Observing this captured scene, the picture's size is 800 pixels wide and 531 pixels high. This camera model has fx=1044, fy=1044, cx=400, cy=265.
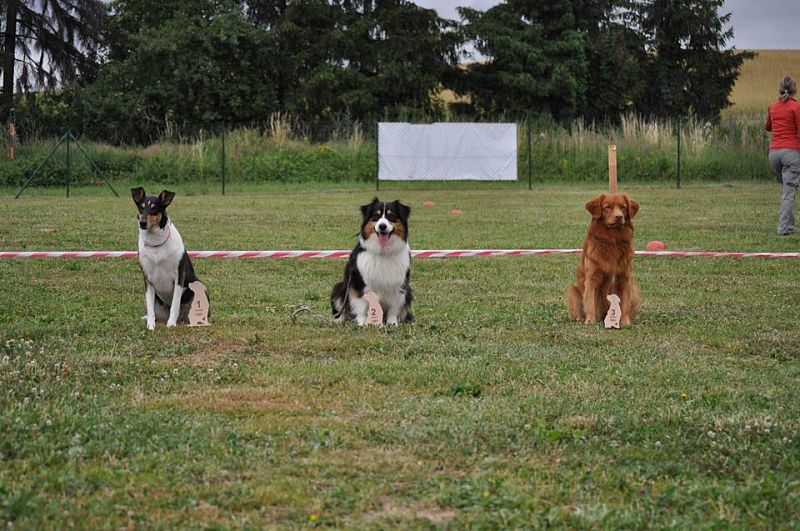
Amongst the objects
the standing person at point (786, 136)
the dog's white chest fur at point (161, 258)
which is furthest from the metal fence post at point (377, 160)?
the dog's white chest fur at point (161, 258)

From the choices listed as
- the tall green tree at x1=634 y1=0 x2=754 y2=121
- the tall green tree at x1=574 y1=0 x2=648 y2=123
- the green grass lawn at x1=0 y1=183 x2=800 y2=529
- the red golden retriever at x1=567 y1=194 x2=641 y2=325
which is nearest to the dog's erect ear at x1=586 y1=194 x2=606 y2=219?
the red golden retriever at x1=567 y1=194 x2=641 y2=325

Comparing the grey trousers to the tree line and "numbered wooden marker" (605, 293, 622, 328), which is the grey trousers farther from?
the tree line

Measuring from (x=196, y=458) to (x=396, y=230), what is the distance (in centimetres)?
394

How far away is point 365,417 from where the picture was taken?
17.0 ft

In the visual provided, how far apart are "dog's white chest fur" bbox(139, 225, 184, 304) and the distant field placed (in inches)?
1695

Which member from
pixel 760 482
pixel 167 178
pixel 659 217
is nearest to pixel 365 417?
pixel 760 482

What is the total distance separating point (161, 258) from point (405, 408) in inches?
130

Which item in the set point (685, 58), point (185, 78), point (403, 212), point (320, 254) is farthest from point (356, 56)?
point (403, 212)

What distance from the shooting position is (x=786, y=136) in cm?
1526

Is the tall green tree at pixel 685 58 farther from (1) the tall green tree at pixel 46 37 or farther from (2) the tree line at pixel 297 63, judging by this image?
(1) the tall green tree at pixel 46 37

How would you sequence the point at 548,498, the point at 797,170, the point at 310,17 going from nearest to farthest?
the point at 548,498, the point at 797,170, the point at 310,17

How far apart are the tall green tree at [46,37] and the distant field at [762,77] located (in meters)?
28.3

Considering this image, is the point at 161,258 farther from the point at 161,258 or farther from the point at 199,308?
the point at 199,308

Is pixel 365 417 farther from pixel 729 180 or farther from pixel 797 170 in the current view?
pixel 729 180
